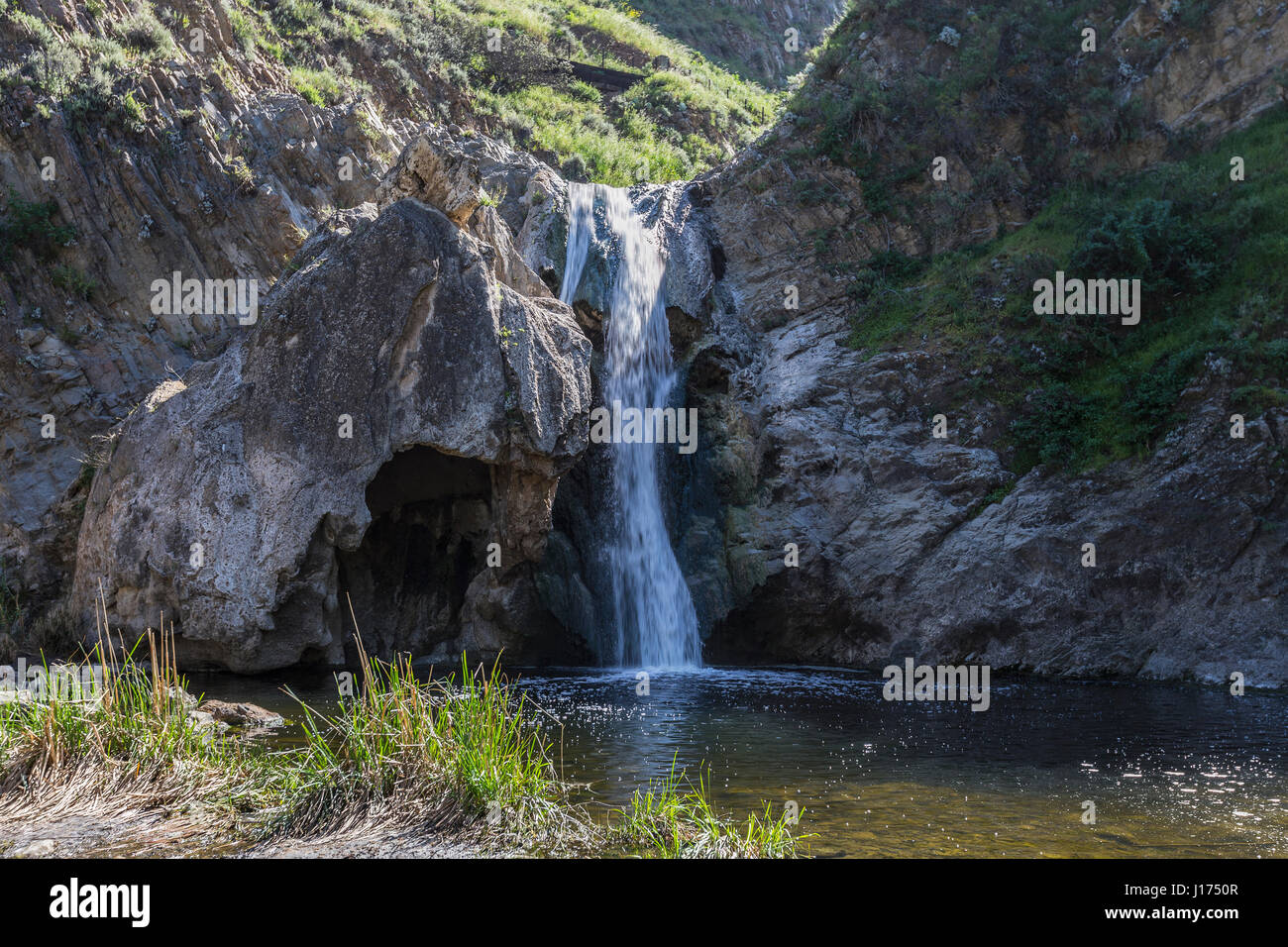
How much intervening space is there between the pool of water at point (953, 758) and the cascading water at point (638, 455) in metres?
2.73

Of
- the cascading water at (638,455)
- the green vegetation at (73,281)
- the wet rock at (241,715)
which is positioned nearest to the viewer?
the wet rock at (241,715)

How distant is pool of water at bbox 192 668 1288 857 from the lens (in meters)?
7.34

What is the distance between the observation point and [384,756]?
6.55 m

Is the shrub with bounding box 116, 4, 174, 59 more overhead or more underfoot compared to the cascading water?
more overhead

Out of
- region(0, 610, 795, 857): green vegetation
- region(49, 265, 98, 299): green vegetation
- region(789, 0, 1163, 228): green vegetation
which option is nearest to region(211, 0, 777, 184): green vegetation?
region(49, 265, 98, 299): green vegetation

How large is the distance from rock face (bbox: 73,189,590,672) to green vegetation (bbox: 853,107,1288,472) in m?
8.50

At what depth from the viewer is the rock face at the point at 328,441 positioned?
1483 centimetres

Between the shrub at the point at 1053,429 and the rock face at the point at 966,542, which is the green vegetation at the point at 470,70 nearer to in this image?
the rock face at the point at 966,542

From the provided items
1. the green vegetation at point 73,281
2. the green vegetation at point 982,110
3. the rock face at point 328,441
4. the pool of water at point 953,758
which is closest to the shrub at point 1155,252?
the green vegetation at point 982,110

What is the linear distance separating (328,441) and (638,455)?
6.71 m

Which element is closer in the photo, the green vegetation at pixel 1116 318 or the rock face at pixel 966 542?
the rock face at pixel 966 542

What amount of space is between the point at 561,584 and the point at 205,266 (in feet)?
39.4

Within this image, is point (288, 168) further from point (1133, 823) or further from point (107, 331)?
point (1133, 823)

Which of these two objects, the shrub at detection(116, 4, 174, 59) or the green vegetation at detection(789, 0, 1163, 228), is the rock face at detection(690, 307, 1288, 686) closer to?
the green vegetation at detection(789, 0, 1163, 228)
